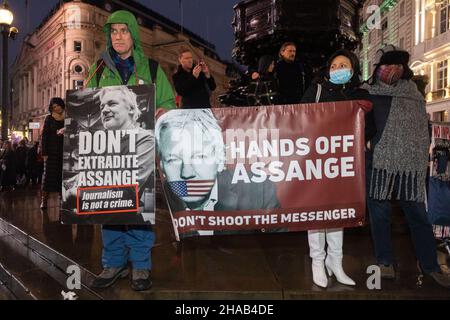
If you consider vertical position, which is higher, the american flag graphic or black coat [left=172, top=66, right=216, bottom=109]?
black coat [left=172, top=66, right=216, bottom=109]

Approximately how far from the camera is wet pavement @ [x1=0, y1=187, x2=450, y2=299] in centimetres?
292

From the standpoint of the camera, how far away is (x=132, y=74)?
3121 millimetres

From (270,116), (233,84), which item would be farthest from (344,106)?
(233,84)

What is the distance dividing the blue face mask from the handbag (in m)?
1.51

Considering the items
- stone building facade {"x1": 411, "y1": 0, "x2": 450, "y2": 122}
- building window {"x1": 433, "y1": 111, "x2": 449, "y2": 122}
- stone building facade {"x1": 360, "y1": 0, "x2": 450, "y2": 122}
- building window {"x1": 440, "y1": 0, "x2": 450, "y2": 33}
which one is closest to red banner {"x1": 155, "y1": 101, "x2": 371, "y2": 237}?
stone building facade {"x1": 360, "y1": 0, "x2": 450, "y2": 122}

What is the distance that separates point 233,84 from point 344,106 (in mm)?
3044

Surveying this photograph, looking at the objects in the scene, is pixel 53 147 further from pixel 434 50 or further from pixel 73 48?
pixel 73 48

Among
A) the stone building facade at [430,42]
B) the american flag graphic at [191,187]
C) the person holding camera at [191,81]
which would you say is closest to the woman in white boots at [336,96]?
the american flag graphic at [191,187]

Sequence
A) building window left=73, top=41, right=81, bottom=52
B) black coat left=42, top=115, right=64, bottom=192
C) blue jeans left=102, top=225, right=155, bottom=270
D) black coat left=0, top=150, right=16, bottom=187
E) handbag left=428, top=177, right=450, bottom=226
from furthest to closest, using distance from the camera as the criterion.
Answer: building window left=73, top=41, right=81, bottom=52 < black coat left=0, top=150, right=16, bottom=187 < black coat left=42, top=115, right=64, bottom=192 < handbag left=428, top=177, right=450, bottom=226 < blue jeans left=102, top=225, right=155, bottom=270

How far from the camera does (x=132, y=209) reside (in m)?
2.86

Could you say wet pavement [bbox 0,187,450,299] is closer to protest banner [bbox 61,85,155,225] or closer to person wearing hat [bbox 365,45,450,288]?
person wearing hat [bbox 365,45,450,288]

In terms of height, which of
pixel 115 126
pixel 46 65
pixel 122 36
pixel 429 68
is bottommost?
pixel 115 126

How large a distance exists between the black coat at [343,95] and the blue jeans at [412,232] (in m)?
0.62
